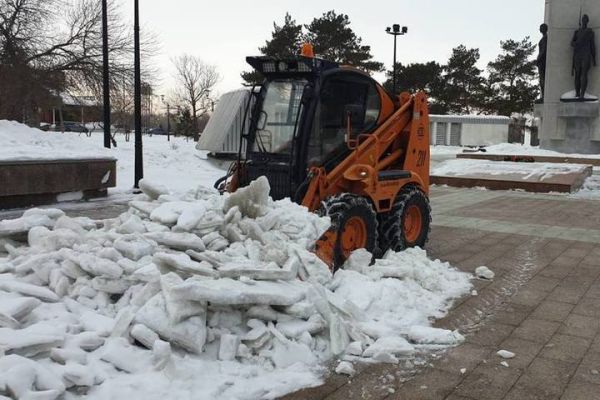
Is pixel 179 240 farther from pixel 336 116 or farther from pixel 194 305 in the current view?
pixel 336 116

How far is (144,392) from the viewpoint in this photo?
358cm

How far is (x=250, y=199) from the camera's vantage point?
19.0ft

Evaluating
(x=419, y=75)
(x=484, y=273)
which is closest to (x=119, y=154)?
(x=484, y=273)

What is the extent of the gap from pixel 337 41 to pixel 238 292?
50.0 metres

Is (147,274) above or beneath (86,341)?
above

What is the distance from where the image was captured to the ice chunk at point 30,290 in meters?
4.46

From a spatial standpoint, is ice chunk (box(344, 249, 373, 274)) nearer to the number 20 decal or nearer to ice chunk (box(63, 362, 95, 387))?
the number 20 decal

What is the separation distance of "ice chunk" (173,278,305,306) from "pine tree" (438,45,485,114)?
201 ft

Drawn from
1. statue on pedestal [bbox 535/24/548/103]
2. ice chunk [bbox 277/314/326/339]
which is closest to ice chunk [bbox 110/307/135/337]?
ice chunk [bbox 277/314/326/339]

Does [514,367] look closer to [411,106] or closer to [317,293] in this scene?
[317,293]

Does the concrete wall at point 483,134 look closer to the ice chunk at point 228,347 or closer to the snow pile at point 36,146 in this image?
the snow pile at point 36,146

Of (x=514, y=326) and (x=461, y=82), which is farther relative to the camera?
(x=461, y=82)

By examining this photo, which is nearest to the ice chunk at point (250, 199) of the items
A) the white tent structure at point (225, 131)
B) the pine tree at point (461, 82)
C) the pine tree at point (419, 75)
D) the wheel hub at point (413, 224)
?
the wheel hub at point (413, 224)

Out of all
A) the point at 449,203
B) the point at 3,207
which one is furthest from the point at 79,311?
the point at 449,203
